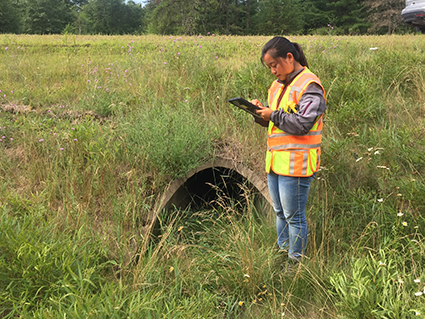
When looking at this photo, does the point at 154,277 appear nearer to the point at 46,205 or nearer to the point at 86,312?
the point at 86,312

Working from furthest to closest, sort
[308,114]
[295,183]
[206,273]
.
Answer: [206,273], [295,183], [308,114]

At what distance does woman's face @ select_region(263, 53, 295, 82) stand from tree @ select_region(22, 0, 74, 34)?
144 feet

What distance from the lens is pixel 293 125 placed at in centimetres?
239

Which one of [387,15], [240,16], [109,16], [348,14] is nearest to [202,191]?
[387,15]

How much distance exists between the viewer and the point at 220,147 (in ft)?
13.9

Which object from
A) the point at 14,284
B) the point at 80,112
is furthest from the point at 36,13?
the point at 14,284

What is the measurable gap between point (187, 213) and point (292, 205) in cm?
161

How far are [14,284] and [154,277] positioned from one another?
1.04 meters

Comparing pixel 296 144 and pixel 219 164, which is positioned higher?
pixel 296 144

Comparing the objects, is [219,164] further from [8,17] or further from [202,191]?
[8,17]

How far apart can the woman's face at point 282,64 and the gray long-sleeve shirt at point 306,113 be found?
0.75ft

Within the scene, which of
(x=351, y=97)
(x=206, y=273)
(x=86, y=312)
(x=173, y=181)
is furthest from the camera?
(x=351, y=97)

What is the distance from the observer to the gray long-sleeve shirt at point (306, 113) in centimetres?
235

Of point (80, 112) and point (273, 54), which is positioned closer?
point (273, 54)
